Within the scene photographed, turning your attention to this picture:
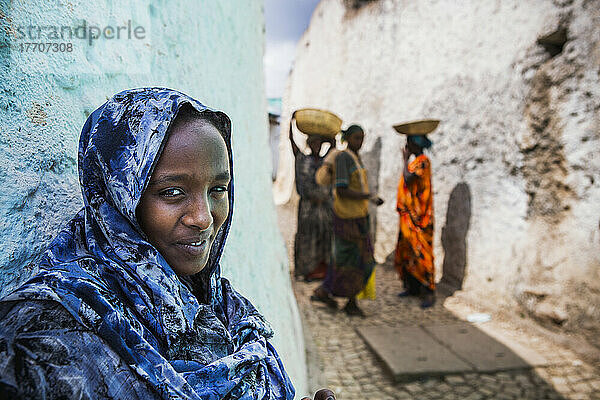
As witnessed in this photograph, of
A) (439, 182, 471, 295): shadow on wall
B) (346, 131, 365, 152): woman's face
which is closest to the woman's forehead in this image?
(346, 131, 365, 152): woman's face

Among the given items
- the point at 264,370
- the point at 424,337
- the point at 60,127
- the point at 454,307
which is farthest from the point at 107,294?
the point at 454,307

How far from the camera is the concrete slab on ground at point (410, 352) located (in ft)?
10.9

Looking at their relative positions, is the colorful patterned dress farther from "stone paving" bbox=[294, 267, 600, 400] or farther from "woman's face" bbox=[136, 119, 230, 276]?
"woman's face" bbox=[136, 119, 230, 276]

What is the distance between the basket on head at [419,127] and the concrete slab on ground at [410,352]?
222 centimetres

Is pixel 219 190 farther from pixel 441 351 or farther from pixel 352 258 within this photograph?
pixel 352 258

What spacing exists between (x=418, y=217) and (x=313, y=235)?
1.65m

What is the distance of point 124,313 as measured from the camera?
69cm

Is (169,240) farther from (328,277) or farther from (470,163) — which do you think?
(470,163)

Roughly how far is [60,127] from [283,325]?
1.62 metres

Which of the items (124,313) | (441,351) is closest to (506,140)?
(441,351)

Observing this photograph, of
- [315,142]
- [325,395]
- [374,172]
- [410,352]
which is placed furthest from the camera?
[374,172]

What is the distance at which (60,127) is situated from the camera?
1031 mm

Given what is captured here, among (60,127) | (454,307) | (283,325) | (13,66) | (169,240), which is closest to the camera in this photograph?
(169,240)

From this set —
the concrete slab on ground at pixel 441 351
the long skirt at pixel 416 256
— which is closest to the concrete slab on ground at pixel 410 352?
the concrete slab on ground at pixel 441 351
